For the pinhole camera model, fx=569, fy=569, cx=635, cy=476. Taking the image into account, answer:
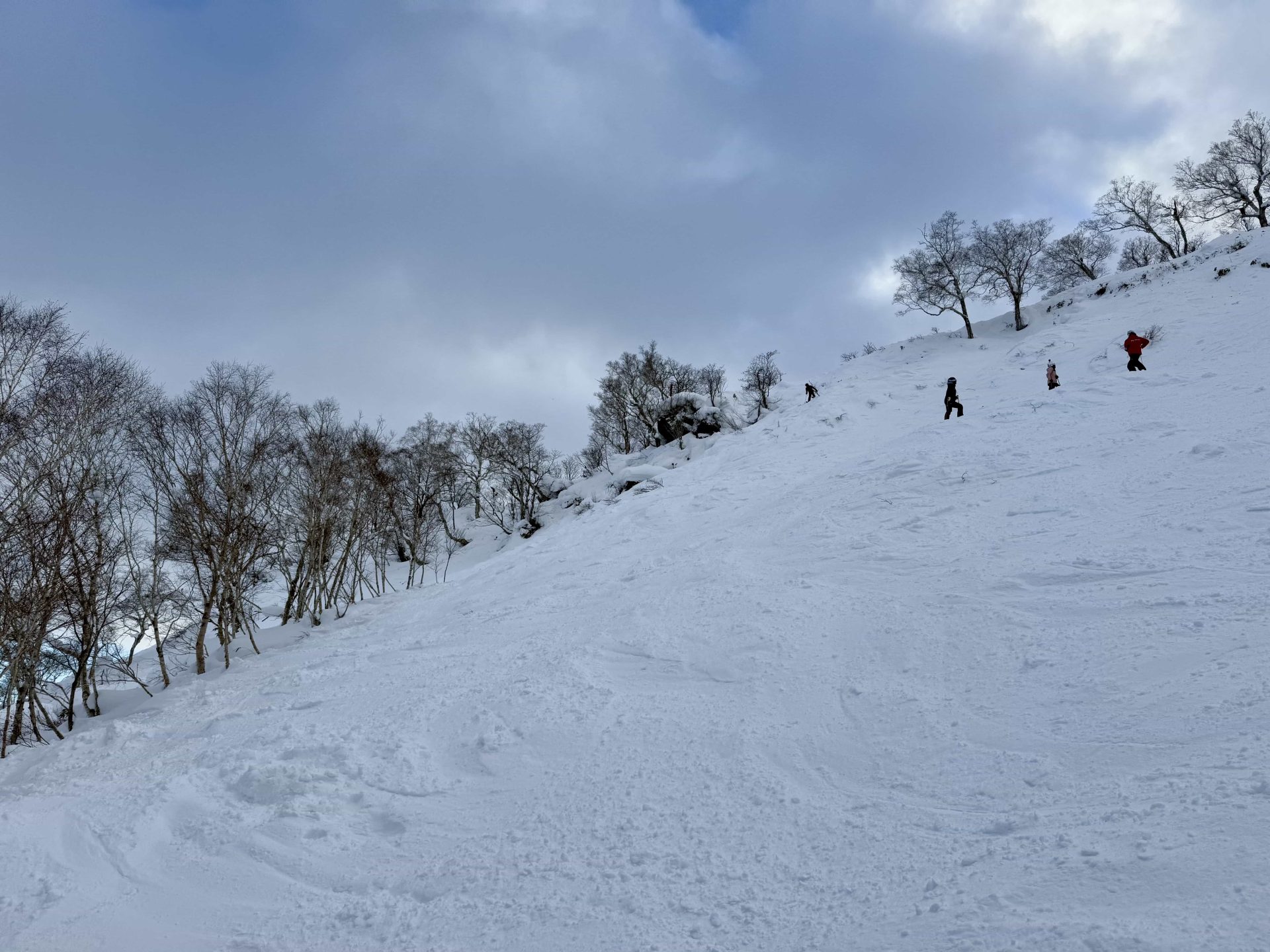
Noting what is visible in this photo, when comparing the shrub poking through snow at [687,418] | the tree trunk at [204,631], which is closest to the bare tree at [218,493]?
the tree trunk at [204,631]

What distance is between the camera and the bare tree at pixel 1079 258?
38594mm

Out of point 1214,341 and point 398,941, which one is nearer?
point 398,941

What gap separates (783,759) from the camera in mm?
4293

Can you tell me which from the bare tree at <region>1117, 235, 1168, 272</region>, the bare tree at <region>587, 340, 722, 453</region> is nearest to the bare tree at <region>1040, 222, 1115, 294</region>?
the bare tree at <region>1117, 235, 1168, 272</region>

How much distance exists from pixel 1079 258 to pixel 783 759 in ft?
161

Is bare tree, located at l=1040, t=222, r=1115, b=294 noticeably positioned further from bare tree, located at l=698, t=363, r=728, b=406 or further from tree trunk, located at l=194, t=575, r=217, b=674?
tree trunk, located at l=194, t=575, r=217, b=674

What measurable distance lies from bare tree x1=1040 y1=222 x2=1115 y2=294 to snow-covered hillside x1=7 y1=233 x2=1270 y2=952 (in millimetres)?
37637

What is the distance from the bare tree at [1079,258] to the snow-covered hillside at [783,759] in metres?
37.6

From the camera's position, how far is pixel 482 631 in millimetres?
8930

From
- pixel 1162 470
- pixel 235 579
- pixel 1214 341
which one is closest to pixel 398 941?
pixel 1162 470

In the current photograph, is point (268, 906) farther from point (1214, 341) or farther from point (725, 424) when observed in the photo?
point (725, 424)

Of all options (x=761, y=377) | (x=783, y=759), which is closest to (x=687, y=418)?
(x=761, y=377)

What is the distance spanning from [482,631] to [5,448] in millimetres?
9275

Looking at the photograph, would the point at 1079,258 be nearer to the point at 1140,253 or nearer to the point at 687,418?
the point at 1140,253
